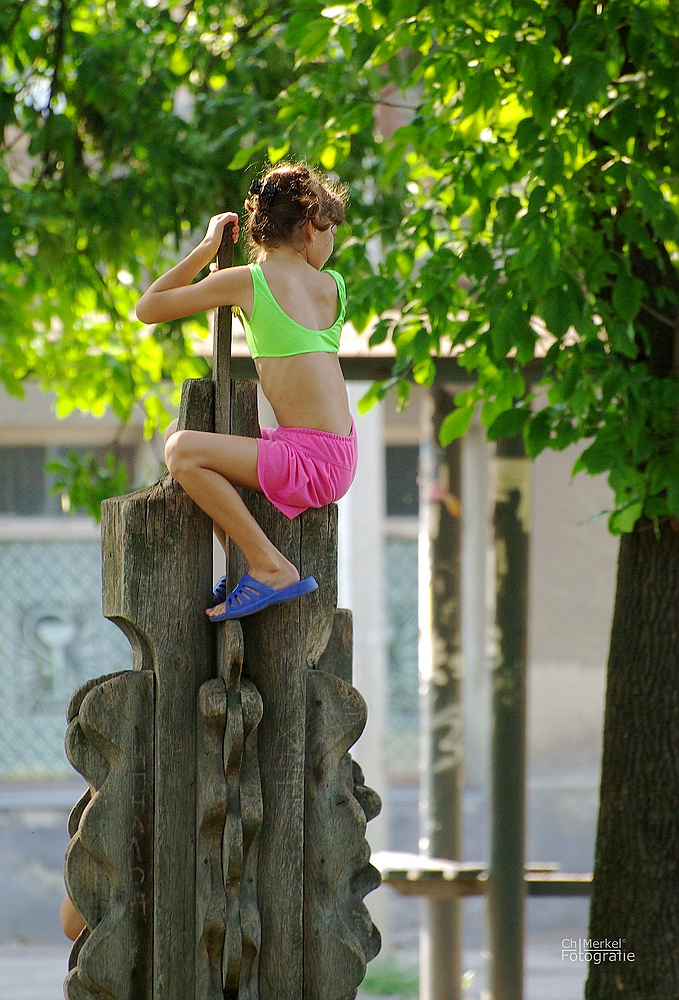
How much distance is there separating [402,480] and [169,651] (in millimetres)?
7137

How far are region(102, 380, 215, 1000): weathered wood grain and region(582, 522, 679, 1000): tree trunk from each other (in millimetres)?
1799

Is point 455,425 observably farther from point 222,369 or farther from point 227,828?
point 227,828

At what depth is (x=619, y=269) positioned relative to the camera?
3.52m

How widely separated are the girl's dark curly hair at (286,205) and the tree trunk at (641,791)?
174 centimetres

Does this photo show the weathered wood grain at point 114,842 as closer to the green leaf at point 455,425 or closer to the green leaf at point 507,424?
the green leaf at point 507,424

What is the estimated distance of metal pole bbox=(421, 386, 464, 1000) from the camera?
5.45 m

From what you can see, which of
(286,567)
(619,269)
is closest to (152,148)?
(619,269)

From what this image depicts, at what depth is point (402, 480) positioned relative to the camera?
9.50 metres

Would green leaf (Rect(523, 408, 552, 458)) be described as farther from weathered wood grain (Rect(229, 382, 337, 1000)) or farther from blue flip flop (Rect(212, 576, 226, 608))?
blue flip flop (Rect(212, 576, 226, 608))

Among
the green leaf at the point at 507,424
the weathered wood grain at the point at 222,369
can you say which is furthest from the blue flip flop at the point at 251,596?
the green leaf at the point at 507,424

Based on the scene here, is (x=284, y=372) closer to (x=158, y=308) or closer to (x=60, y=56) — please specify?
(x=158, y=308)

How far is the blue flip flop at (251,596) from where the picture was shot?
2400 millimetres

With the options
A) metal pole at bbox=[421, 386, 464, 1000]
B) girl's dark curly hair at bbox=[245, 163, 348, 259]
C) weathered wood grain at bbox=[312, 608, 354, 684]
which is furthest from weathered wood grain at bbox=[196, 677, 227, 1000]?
metal pole at bbox=[421, 386, 464, 1000]

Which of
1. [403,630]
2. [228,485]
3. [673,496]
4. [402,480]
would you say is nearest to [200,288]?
[228,485]
